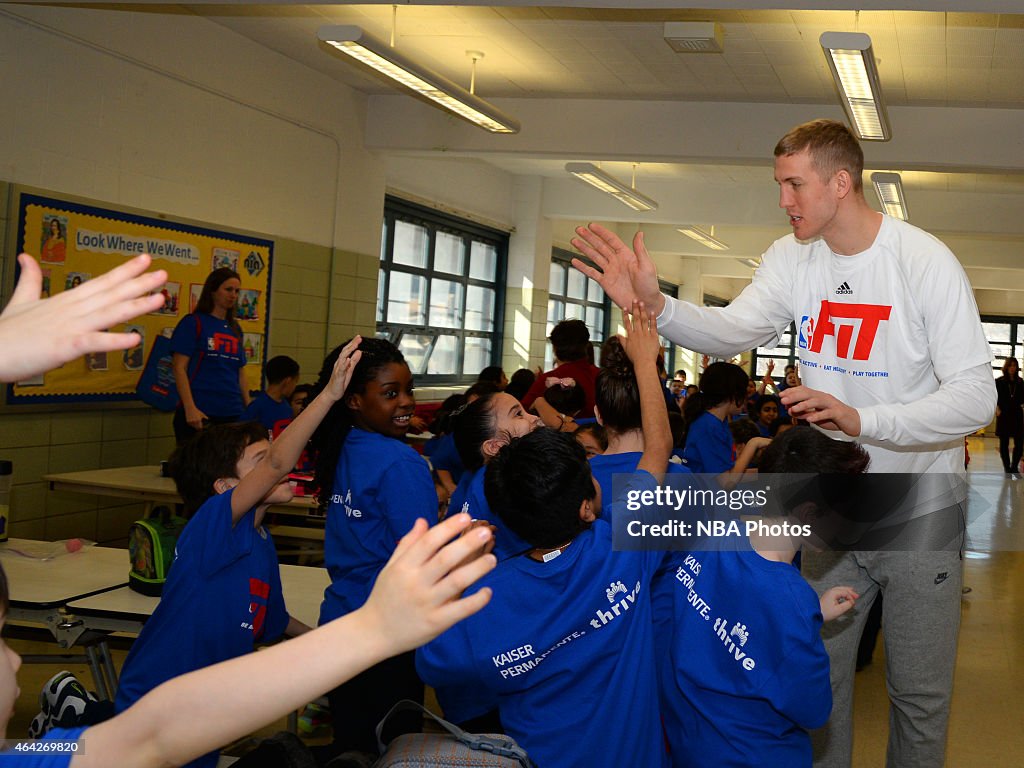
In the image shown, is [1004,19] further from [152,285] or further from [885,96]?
[152,285]

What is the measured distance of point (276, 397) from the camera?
19.8 ft

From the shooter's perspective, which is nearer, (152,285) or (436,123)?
(152,285)

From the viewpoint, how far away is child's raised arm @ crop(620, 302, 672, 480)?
2141mm

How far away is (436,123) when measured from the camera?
884 cm

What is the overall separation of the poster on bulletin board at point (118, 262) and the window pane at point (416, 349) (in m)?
3.30

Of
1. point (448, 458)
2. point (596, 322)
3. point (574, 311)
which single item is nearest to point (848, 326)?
point (448, 458)

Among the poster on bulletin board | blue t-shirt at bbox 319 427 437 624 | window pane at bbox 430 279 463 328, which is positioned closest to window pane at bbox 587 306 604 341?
window pane at bbox 430 279 463 328

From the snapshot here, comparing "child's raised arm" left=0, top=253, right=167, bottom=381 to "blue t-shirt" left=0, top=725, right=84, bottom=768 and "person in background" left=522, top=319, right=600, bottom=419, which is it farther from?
"person in background" left=522, top=319, right=600, bottom=419

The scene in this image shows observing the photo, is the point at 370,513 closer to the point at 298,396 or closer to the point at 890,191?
the point at 298,396

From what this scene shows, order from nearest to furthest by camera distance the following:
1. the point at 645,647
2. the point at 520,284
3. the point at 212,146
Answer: the point at 645,647
the point at 212,146
the point at 520,284

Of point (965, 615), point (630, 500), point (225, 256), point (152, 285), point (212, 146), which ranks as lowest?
point (965, 615)

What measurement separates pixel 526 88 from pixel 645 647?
22.9 feet

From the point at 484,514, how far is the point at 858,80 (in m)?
4.51

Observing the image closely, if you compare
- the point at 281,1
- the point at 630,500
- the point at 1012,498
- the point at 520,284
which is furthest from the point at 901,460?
the point at 520,284
